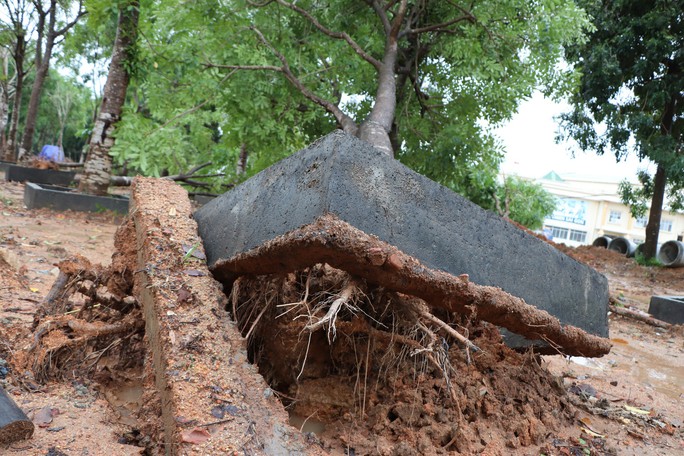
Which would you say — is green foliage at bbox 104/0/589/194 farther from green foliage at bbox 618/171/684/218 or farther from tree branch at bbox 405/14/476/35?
green foliage at bbox 618/171/684/218

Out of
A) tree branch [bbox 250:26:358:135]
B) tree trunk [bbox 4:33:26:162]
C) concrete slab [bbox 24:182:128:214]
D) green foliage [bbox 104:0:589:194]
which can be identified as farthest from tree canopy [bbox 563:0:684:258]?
tree trunk [bbox 4:33:26:162]

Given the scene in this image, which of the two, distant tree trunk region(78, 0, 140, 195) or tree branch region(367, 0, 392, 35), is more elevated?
tree branch region(367, 0, 392, 35)

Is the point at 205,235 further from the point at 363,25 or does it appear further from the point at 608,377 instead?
the point at 363,25

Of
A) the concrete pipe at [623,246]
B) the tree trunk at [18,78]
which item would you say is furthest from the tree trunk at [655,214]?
the tree trunk at [18,78]

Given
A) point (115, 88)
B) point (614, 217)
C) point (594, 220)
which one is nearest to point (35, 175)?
point (115, 88)

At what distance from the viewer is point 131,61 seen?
9000mm

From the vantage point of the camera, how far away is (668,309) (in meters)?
7.97

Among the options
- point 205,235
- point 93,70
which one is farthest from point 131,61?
point 93,70

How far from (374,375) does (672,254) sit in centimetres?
1696

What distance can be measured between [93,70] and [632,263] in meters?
21.1

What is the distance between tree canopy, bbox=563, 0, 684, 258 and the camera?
13664 mm

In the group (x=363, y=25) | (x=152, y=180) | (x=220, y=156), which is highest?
(x=363, y=25)

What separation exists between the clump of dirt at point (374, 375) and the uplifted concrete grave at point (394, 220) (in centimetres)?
25

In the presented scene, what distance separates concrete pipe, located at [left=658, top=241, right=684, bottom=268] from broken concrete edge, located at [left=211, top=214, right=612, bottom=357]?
14.8 metres
